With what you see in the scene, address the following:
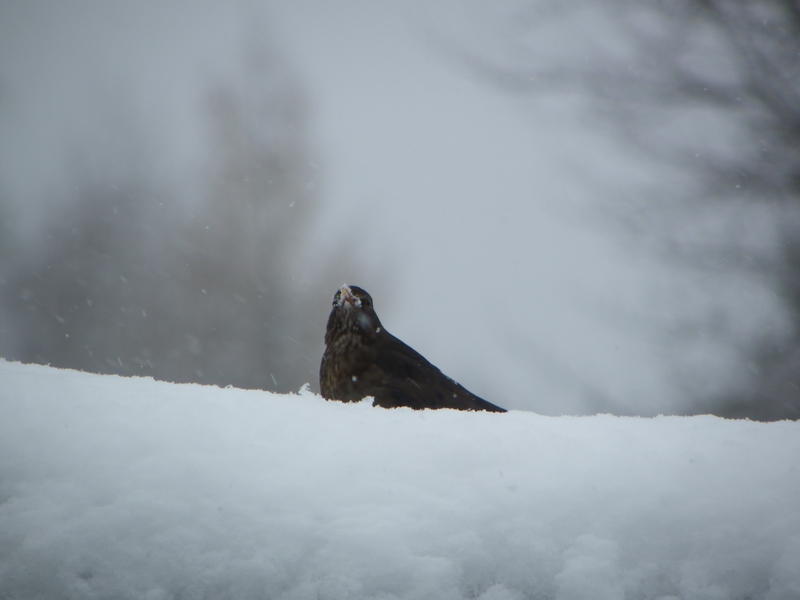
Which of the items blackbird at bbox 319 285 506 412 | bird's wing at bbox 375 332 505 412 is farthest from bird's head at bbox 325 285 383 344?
bird's wing at bbox 375 332 505 412

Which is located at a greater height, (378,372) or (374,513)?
(378,372)

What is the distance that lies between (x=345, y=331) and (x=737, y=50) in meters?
2.47

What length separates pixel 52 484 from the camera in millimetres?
743

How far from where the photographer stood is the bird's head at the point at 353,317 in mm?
3197

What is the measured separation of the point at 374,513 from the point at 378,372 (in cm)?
224

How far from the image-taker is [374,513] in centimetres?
76

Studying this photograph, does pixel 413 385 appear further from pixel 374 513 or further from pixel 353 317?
pixel 374 513

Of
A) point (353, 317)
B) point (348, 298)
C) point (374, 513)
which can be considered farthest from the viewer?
point (348, 298)

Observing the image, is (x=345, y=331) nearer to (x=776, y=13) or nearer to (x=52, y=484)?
(x=52, y=484)

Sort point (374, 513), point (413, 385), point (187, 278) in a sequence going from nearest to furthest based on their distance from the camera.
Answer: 1. point (374, 513)
2. point (413, 385)
3. point (187, 278)

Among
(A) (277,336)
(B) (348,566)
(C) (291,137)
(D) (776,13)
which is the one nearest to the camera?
(B) (348,566)

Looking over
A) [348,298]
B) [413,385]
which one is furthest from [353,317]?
[413,385]

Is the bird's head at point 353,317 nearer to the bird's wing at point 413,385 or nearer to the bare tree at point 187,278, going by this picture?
the bird's wing at point 413,385

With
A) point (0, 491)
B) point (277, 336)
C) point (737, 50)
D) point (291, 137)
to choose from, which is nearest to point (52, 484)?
point (0, 491)
